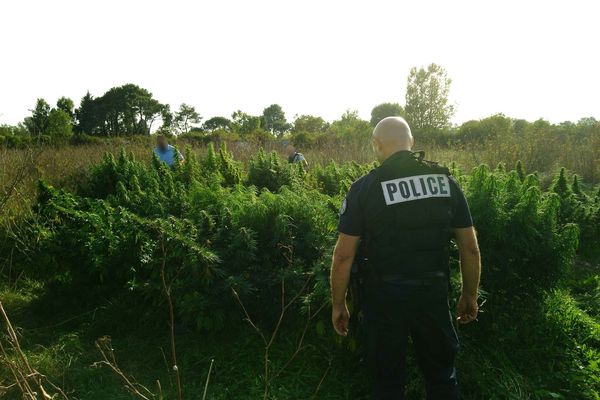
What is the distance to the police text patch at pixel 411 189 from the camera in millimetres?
2420

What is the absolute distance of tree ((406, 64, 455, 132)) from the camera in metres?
38.2

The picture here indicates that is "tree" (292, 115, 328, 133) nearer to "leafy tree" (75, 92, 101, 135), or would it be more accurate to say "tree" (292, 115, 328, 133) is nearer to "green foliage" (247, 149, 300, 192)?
"leafy tree" (75, 92, 101, 135)

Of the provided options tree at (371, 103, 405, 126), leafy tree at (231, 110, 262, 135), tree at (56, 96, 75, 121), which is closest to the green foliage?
leafy tree at (231, 110, 262, 135)

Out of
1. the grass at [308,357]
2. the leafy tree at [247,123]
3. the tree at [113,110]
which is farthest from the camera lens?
the tree at [113,110]

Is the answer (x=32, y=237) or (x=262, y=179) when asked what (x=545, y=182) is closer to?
(x=262, y=179)

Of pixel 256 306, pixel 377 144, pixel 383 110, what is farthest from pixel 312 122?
pixel 377 144

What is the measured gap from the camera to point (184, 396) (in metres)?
3.25

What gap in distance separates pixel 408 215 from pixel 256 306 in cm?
188

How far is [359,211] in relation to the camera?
2.46 m

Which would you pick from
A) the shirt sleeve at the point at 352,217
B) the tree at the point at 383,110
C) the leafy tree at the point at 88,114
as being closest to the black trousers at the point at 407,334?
the shirt sleeve at the point at 352,217

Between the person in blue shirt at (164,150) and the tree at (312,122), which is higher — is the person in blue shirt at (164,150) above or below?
below

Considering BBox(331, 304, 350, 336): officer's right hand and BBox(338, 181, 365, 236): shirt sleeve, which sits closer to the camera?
BBox(338, 181, 365, 236): shirt sleeve

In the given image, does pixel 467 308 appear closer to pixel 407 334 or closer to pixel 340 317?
pixel 407 334

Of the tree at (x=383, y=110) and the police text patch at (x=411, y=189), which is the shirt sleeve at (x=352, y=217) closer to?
the police text patch at (x=411, y=189)
